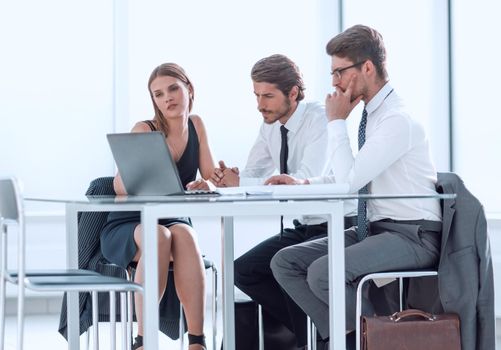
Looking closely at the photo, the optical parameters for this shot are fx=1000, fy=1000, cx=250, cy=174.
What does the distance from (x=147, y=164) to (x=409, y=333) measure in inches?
35.0

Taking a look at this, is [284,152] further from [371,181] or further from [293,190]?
[293,190]

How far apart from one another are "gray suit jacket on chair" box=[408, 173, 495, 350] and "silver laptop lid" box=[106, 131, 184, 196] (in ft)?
2.61

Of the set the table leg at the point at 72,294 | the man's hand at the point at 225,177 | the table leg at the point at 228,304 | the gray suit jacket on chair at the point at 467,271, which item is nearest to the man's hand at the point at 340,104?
the gray suit jacket on chair at the point at 467,271

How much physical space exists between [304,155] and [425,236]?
781mm

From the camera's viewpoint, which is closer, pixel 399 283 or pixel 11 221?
pixel 11 221

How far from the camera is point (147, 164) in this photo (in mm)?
2910

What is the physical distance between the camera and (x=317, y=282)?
295 centimetres

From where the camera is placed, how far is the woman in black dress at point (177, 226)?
3.34 m

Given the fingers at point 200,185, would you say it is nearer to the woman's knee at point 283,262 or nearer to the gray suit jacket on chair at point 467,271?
the woman's knee at point 283,262

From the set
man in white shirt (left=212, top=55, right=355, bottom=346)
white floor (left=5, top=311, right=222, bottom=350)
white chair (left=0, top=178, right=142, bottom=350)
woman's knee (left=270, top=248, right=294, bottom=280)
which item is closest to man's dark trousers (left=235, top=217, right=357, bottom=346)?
man in white shirt (left=212, top=55, right=355, bottom=346)

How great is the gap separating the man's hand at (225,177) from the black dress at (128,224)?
0.70 feet

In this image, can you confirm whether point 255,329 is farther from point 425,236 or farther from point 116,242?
point 425,236

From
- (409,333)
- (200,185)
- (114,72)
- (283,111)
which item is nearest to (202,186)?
(200,185)

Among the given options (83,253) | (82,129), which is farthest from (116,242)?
(82,129)
